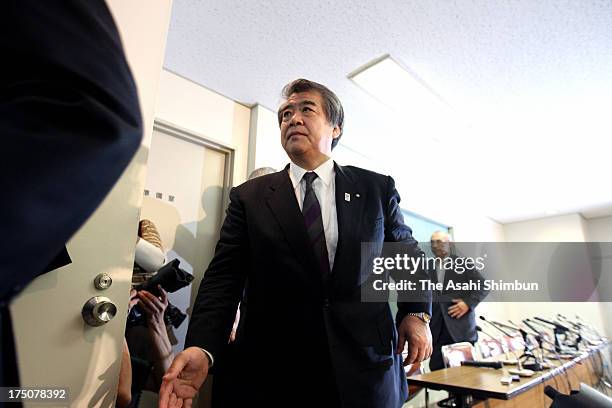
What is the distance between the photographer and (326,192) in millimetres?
1162

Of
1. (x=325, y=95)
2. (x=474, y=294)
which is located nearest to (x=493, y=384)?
(x=474, y=294)

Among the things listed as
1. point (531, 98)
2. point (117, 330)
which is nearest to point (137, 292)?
point (117, 330)

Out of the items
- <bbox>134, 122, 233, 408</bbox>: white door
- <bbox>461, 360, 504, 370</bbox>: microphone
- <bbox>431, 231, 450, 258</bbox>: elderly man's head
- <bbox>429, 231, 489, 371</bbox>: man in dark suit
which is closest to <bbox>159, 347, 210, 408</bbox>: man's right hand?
<bbox>134, 122, 233, 408</bbox>: white door

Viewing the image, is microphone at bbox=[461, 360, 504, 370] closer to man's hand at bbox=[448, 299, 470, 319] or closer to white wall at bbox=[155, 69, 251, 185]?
man's hand at bbox=[448, 299, 470, 319]

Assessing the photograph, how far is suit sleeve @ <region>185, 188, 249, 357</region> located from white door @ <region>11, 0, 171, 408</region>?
19 cm

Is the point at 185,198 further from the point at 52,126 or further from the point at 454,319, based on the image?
the point at 454,319

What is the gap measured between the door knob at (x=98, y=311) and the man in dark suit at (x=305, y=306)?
18cm

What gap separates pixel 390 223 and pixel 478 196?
5107 mm

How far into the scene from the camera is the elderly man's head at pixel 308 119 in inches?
49.0

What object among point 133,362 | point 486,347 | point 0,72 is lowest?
point 486,347

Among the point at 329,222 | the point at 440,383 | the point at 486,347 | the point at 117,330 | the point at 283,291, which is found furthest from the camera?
the point at 486,347

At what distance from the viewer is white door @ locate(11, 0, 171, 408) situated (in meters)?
0.69

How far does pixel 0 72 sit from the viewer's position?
313mm

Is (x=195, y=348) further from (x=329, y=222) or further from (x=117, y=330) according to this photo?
(x=329, y=222)
